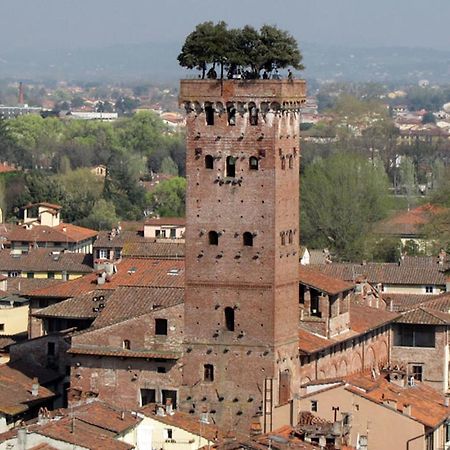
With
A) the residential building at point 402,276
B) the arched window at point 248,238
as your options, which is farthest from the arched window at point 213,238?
the residential building at point 402,276

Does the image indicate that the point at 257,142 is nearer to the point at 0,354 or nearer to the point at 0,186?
the point at 0,354

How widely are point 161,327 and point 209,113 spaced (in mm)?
4863

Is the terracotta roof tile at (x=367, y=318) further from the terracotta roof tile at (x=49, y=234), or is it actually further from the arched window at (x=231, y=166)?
the terracotta roof tile at (x=49, y=234)

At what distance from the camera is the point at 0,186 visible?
11362cm

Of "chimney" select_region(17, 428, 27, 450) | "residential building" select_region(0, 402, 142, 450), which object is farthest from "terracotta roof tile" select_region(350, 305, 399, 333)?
"chimney" select_region(17, 428, 27, 450)

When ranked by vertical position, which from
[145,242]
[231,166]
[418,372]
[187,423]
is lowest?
[418,372]

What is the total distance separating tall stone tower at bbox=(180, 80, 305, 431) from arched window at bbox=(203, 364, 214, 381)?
2 cm

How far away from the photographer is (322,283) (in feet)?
185

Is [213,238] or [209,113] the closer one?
[209,113]

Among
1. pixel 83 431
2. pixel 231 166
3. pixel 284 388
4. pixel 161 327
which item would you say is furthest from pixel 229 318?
pixel 83 431

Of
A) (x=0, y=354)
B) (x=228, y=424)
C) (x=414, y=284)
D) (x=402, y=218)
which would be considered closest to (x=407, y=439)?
(x=228, y=424)

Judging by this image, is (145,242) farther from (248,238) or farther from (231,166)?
(231,166)

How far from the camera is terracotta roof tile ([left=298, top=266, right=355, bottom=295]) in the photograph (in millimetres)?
55625

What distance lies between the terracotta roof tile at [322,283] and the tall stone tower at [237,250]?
3.66m
